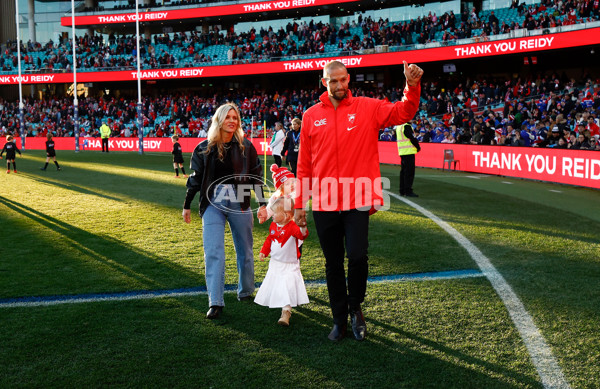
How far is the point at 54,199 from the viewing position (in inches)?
559

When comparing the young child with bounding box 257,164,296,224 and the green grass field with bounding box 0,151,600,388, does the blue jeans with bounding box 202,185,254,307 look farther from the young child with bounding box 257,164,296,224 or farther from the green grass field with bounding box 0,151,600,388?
the green grass field with bounding box 0,151,600,388

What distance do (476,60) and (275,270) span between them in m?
36.0

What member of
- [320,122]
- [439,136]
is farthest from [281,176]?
[439,136]

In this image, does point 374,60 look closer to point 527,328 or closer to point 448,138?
point 448,138

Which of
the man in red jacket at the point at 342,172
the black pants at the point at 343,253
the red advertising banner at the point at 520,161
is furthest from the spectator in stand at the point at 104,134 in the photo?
the black pants at the point at 343,253

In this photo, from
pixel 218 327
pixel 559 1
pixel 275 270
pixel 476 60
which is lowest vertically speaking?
pixel 218 327

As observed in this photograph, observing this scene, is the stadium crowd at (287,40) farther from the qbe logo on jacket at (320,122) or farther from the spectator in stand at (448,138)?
the qbe logo on jacket at (320,122)

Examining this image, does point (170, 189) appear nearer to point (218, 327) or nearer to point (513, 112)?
point (218, 327)

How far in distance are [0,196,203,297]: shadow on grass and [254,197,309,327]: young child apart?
142 cm

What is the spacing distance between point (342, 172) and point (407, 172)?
9855mm

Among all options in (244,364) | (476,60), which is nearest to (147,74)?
(476,60)

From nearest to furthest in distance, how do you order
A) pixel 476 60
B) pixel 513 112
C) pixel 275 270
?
pixel 275 270 < pixel 513 112 < pixel 476 60

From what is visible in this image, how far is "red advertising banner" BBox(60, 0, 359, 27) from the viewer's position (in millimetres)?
44000

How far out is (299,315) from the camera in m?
5.44
